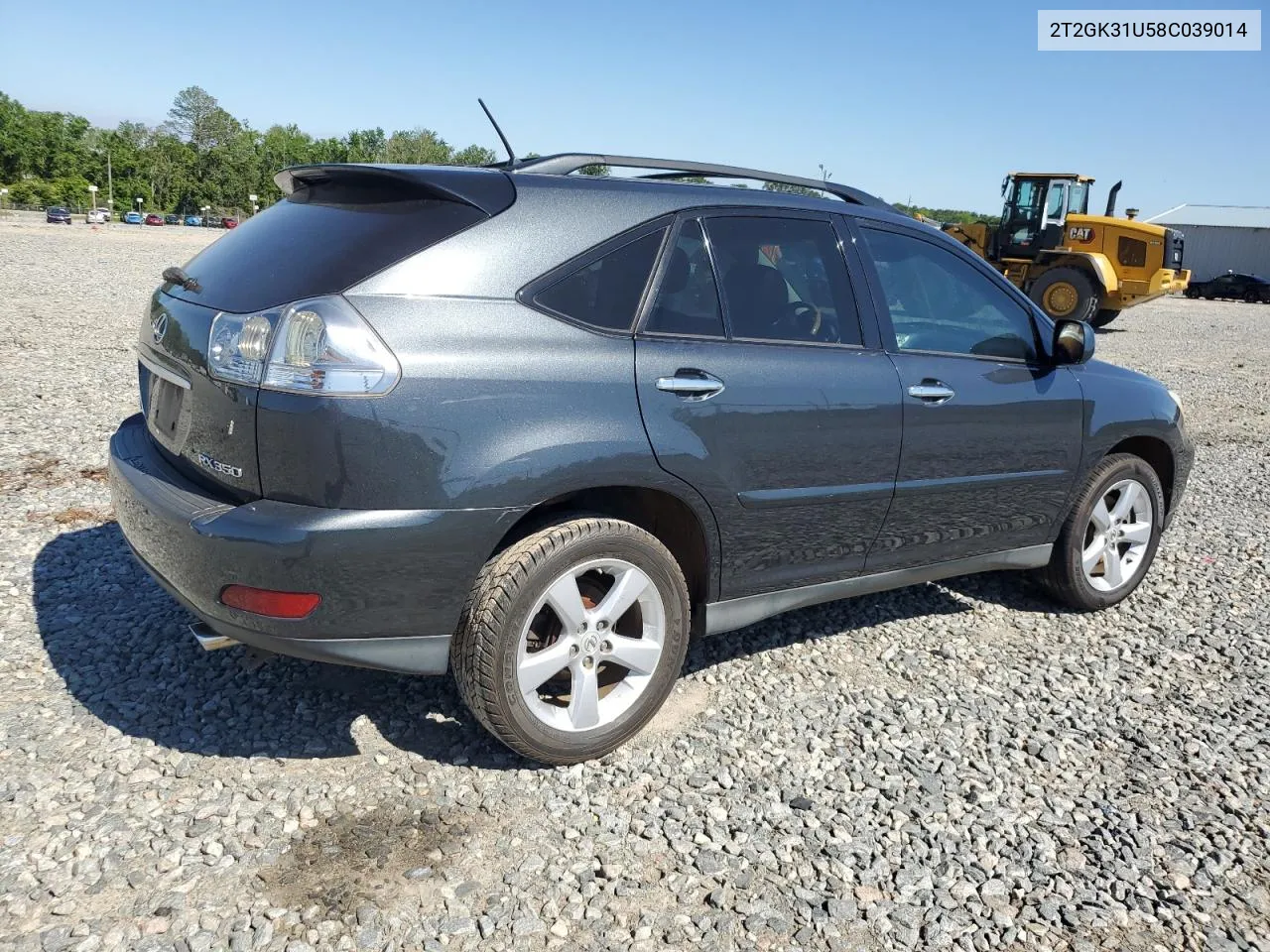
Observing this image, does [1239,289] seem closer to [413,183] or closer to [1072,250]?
[1072,250]

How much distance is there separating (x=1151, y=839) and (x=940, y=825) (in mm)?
606

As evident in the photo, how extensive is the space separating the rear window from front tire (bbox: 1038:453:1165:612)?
3.05 metres

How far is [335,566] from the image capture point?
2.67 metres

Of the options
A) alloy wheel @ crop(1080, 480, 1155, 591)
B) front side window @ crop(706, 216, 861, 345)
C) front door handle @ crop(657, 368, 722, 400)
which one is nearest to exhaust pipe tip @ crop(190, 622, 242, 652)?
front door handle @ crop(657, 368, 722, 400)

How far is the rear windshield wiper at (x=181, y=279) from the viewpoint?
3217mm

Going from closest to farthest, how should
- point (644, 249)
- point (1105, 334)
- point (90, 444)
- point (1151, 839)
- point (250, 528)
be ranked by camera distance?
1. point (250, 528)
2. point (1151, 839)
3. point (644, 249)
4. point (90, 444)
5. point (1105, 334)

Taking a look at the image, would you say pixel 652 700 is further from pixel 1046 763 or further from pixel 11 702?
pixel 11 702

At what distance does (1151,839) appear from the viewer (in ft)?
9.89

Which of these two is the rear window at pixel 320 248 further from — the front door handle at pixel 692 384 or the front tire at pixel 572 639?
the front tire at pixel 572 639

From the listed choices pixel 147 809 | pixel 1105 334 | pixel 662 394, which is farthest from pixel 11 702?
pixel 1105 334

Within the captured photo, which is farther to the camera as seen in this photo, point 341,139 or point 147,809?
point 341,139

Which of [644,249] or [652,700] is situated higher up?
[644,249]

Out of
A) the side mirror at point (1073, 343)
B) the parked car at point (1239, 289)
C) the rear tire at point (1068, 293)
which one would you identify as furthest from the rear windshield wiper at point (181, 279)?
the parked car at point (1239, 289)

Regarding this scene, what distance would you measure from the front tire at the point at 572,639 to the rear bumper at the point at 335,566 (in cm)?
10
